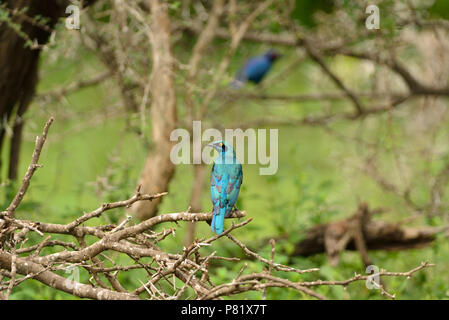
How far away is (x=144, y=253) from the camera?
2.27 meters

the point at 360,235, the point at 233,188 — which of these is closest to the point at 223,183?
the point at 233,188

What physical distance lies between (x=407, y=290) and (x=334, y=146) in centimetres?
260

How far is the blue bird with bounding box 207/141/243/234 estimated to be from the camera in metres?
2.54

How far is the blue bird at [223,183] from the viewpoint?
254 cm

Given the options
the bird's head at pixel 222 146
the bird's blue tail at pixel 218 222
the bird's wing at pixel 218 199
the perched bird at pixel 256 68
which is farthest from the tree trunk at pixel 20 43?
the perched bird at pixel 256 68

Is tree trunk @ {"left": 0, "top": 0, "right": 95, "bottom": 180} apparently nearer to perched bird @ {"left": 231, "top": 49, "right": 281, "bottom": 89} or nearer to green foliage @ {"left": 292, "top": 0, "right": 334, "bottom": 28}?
green foliage @ {"left": 292, "top": 0, "right": 334, "bottom": 28}

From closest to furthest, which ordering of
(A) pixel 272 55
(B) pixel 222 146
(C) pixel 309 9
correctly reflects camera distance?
1. (B) pixel 222 146
2. (C) pixel 309 9
3. (A) pixel 272 55

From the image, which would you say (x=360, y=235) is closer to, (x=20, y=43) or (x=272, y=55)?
(x=20, y=43)

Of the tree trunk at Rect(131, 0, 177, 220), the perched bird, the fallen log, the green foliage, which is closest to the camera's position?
the tree trunk at Rect(131, 0, 177, 220)

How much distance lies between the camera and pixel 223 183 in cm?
272

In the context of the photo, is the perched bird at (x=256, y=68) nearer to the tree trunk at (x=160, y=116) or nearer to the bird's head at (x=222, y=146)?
the tree trunk at (x=160, y=116)

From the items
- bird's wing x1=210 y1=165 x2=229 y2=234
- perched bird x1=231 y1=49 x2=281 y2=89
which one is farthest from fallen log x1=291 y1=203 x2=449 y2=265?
perched bird x1=231 y1=49 x2=281 y2=89

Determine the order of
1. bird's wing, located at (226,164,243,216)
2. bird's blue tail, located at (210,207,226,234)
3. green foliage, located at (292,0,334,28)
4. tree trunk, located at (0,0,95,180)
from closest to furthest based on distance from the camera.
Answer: bird's blue tail, located at (210,207,226,234)
bird's wing, located at (226,164,243,216)
tree trunk, located at (0,0,95,180)
green foliage, located at (292,0,334,28)

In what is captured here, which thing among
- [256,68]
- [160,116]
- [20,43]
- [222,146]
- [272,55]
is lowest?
[222,146]
